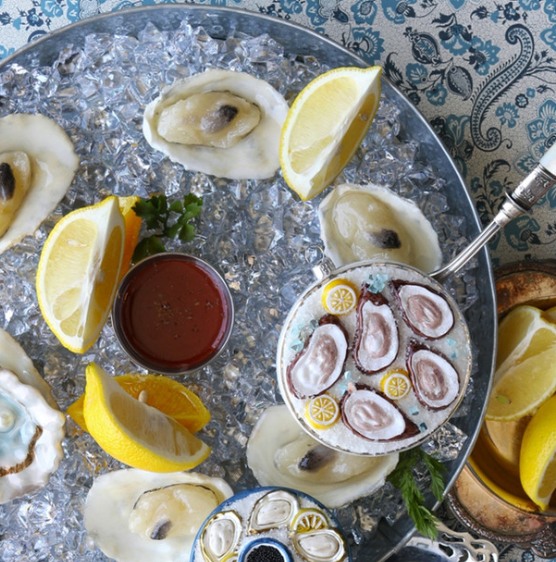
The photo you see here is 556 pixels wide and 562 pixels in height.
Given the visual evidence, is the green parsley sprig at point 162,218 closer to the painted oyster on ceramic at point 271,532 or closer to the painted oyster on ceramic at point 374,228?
the painted oyster on ceramic at point 374,228

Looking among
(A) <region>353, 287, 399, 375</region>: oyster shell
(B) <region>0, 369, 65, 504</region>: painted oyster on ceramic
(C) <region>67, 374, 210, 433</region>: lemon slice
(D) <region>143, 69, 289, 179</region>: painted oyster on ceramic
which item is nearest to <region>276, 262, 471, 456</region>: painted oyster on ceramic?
(A) <region>353, 287, 399, 375</region>: oyster shell

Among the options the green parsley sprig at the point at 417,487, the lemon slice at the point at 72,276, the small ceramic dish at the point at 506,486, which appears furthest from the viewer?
the small ceramic dish at the point at 506,486

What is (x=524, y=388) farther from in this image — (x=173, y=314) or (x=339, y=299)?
(x=173, y=314)

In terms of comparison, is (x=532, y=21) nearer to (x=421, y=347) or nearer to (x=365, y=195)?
(x=365, y=195)

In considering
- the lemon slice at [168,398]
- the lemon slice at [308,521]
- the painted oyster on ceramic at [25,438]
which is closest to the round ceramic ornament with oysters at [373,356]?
the lemon slice at [308,521]

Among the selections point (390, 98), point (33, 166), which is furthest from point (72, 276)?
point (390, 98)

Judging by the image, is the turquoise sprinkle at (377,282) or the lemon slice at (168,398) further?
the lemon slice at (168,398)

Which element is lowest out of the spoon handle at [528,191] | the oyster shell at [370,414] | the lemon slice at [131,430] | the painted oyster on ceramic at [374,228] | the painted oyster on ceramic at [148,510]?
the painted oyster on ceramic at [148,510]
